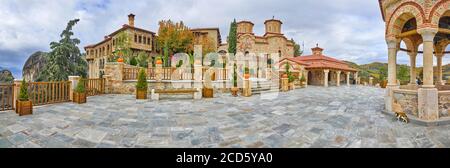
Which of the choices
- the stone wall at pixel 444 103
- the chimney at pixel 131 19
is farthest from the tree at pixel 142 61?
the stone wall at pixel 444 103

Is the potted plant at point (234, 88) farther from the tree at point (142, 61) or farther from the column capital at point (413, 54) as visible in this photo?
the tree at point (142, 61)

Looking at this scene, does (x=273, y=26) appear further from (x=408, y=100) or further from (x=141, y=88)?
(x=408, y=100)

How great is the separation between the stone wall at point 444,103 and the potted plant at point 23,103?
12369 millimetres

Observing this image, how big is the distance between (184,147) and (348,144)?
319 cm

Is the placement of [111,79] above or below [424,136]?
above

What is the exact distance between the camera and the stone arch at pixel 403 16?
5.77 m

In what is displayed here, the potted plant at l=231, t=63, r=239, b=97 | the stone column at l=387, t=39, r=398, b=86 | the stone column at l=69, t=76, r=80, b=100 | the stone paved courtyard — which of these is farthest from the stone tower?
the stone paved courtyard

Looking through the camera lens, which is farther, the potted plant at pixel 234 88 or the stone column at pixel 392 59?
the potted plant at pixel 234 88

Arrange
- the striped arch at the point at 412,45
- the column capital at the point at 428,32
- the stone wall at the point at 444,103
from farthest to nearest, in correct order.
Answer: the striped arch at the point at 412,45
the stone wall at the point at 444,103
the column capital at the point at 428,32

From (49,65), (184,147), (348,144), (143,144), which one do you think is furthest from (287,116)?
(49,65)

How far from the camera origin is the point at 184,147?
3.77 m

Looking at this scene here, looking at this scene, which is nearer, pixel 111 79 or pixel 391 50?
pixel 391 50
